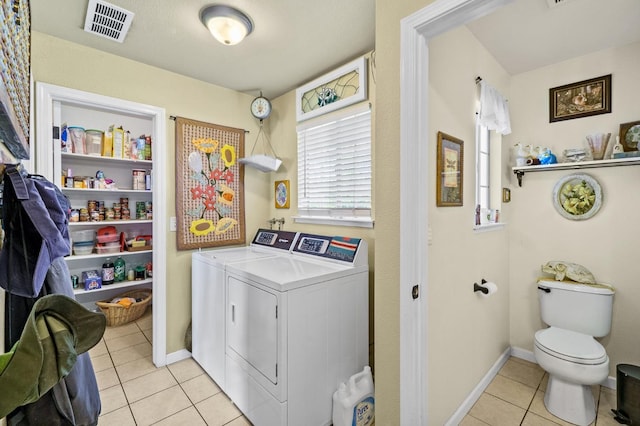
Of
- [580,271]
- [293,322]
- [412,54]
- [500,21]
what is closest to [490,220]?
[580,271]

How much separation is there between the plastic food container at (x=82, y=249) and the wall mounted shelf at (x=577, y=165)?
4215 millimetres

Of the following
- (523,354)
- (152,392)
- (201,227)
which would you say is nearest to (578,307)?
(523,354)

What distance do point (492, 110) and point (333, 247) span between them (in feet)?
4.92

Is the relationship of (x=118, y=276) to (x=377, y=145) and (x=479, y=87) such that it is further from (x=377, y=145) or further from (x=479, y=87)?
(x=479, y=87)

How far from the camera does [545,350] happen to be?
6.21ft

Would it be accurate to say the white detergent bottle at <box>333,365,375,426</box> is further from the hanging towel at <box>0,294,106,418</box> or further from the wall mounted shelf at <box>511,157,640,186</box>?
the wall mounted shelf at <box>511,157,640,186</box>

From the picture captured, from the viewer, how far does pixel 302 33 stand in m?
1.88

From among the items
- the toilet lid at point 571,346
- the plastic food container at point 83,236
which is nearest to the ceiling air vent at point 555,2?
the toilet lid at point 571,346

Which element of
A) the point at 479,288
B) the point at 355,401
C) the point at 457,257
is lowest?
the point at 355,401

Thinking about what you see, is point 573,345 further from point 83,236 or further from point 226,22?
point 83,236

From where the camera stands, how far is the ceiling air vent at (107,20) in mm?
1643

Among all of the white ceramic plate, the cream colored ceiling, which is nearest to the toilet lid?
the white ceramic plate

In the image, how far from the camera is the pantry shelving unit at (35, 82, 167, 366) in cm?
196

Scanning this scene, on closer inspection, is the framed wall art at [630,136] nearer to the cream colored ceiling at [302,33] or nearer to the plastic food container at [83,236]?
the cream colored ceiling at [302,33]
